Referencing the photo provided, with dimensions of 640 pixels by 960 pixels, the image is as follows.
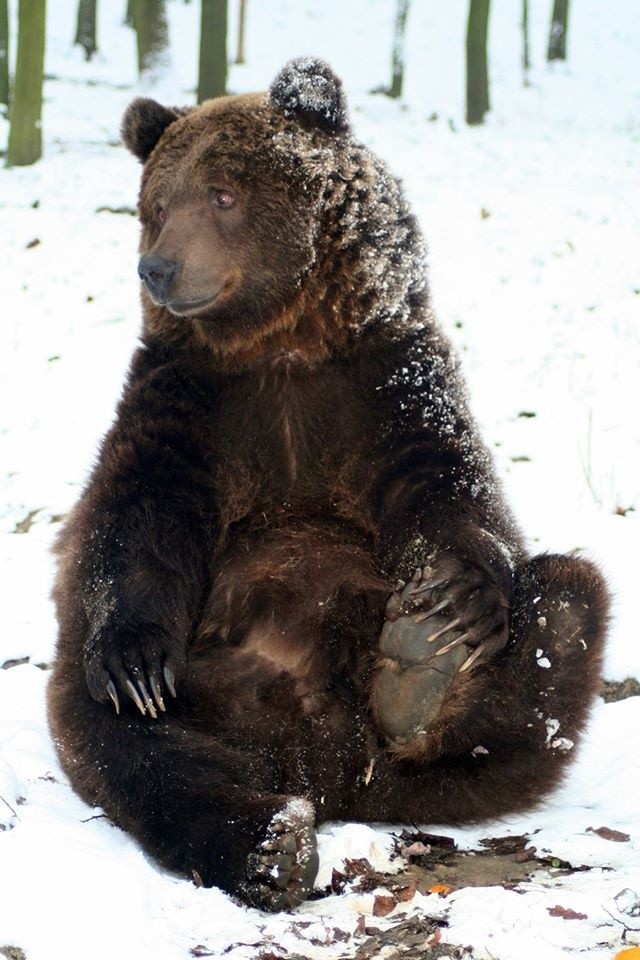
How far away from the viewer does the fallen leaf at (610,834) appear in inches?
158

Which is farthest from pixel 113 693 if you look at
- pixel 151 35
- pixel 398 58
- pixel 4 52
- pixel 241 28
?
pixel 241 28

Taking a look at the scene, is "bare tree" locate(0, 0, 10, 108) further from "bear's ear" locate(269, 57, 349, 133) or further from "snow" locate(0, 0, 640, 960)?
"bear's ear" locate(269, 57, 349, 133)

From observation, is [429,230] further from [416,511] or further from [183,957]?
[183,957]

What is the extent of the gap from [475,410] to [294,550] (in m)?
4.70

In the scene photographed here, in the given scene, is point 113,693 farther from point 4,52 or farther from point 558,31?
point 558,31

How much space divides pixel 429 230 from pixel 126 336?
588 cm

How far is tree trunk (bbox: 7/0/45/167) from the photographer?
15664 millimetres

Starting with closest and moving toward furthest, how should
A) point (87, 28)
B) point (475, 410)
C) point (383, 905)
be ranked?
point (383, 905)
point (475, 410)
point (87, 28)

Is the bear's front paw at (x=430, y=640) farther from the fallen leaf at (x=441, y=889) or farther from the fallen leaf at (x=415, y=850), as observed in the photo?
the fallen leaf at (x=441, y=889)

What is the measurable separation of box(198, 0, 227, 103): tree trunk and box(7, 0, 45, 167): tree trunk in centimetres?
237

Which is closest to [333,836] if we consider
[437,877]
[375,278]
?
[437,877]

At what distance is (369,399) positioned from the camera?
15.2 ft

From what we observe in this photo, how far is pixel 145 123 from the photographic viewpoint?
5078mm

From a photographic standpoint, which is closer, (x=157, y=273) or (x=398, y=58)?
(x=157, y=273)
